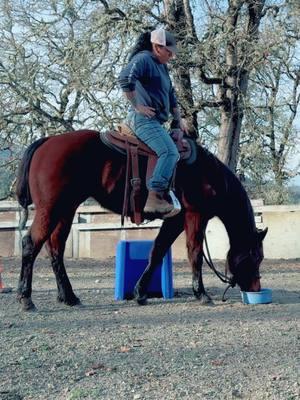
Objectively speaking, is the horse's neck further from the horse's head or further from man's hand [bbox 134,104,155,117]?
man's hand [bbox 134,104,155,117]

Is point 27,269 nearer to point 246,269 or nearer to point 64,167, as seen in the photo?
point 64,167

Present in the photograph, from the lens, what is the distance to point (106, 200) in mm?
7207

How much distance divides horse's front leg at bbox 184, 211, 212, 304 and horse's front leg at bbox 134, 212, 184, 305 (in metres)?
0.21

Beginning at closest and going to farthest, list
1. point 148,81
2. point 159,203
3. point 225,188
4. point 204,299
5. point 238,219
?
point 159,203, point 148,81, point 204,299, point 225,188, point 238,219

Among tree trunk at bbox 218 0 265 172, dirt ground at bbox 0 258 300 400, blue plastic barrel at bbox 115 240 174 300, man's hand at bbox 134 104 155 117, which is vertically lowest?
dirt ground at bbox 0 258 300 400

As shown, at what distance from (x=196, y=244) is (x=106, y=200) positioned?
1148 mm

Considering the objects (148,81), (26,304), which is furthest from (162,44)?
(26,304)

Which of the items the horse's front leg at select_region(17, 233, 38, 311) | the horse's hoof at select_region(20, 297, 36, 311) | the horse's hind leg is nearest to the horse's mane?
the horse's hind leg

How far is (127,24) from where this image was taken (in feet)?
44.7

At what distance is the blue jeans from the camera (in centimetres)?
671

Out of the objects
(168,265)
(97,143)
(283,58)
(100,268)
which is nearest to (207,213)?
(168,265)

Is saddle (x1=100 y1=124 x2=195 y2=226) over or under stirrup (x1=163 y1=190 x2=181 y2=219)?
over

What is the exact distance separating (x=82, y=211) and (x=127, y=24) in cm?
448

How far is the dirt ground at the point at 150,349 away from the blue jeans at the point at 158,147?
139cm
